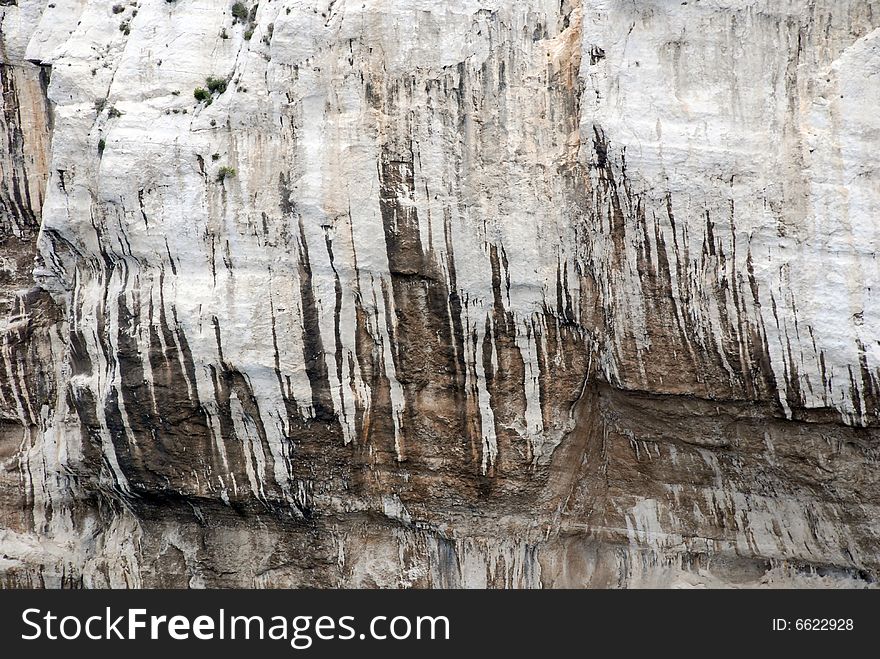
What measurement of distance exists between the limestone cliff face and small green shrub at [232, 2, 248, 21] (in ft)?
0.12

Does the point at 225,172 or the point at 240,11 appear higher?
the point at 240,11

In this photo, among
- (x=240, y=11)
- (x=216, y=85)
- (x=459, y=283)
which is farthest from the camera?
(x=240, y=11)

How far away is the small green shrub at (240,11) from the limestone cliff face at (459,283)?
38 millimetres

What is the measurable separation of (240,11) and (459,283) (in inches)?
171

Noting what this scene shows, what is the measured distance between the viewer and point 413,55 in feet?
33.0

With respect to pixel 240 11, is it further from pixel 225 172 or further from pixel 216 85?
pixel 225 172

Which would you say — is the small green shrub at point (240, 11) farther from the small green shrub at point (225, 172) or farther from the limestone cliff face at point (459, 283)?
the small green shrub at point (225, 172)

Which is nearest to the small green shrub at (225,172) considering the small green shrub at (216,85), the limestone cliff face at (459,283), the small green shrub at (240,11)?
the limestone cliff face at (459,283)

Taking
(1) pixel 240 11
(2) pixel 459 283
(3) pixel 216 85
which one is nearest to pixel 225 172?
(3) pixel 216 85

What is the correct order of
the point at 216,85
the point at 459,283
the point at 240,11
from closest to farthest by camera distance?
the point at 459,283, the point at 216,85, the point at 240,11

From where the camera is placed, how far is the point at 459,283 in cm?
1027

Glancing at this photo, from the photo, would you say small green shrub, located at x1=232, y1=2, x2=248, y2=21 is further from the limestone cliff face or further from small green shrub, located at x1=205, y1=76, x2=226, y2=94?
small green shrub, located at x1=205, y1=76, x2=226, y2=94

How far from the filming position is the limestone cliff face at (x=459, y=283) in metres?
9.47

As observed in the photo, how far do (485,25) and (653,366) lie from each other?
175 inches
